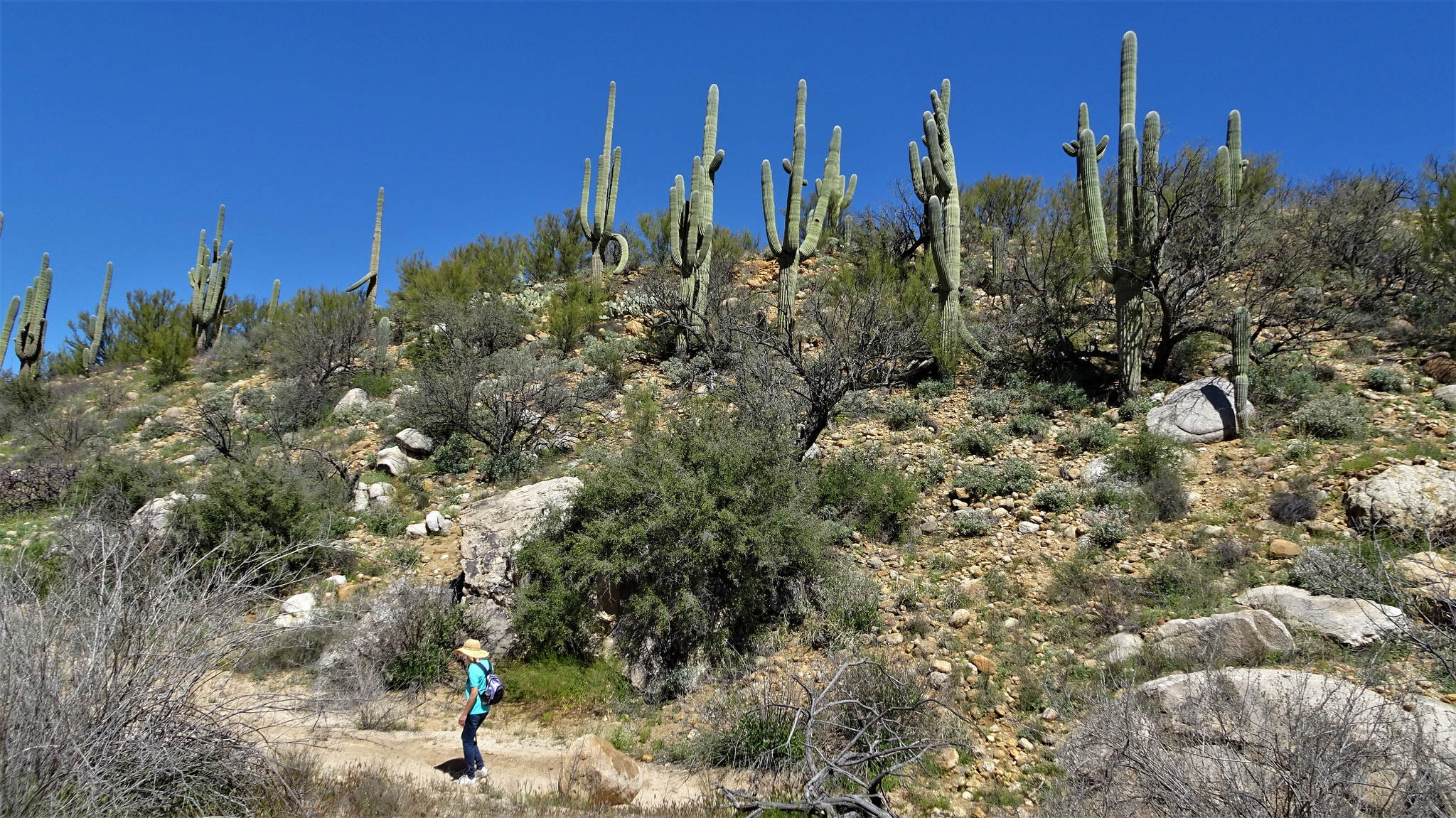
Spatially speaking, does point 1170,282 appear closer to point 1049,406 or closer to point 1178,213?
point 1178,213

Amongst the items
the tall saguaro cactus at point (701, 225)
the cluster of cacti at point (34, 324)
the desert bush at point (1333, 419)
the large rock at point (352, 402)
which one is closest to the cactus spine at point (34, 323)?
the cluster of cacti at point (34, 324)

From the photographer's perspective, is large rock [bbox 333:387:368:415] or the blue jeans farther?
large rock [bbox 333:387:368:415]

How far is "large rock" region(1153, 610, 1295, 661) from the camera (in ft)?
17.2

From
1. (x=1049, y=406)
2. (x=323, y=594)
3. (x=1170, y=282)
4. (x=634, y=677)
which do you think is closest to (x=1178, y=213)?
(x=1170, y=282)

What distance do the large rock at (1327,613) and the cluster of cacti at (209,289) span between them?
88.5ft

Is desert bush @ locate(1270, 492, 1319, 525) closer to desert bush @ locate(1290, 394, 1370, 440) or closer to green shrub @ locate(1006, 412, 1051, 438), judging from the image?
desert bush @ locate(1290, 394, 1370, 440)

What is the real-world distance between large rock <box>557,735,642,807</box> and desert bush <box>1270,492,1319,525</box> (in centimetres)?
726

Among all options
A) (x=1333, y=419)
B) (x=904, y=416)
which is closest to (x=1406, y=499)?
(x=1333, y=419)

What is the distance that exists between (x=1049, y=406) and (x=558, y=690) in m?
8.78

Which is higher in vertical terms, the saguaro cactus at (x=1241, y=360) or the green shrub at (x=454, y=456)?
the saguaro cactus at (x=1241, y=360)

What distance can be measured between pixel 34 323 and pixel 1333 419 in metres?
31.4

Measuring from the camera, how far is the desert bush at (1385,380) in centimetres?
906

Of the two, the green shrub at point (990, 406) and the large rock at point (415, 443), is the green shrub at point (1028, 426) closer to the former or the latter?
the green shrub at point (990, 406)

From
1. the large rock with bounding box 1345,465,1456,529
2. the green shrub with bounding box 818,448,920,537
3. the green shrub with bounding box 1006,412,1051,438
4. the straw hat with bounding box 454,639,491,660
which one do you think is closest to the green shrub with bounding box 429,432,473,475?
the straw hat with bounding box 454,639,491,660
